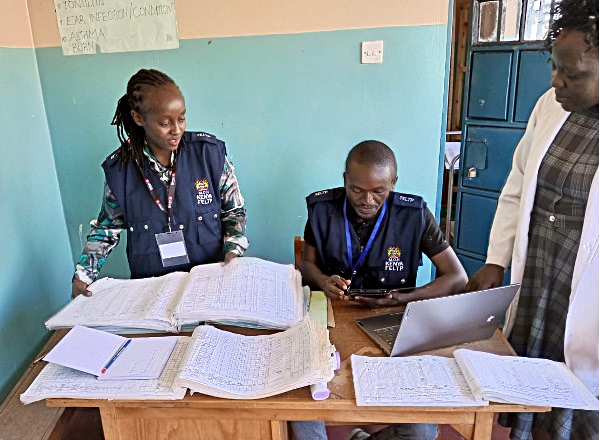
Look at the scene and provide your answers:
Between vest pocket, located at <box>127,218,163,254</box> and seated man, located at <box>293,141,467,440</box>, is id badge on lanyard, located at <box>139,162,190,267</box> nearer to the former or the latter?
vest pocket, located at <box>127,218,163,254</box>

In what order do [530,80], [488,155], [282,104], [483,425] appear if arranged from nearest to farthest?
1. [483,425]
2. [282,104]
3. [530,80]
4. [488,155]

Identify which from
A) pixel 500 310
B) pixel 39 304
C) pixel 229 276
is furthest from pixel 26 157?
pixel 500 310

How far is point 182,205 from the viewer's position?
1776 mm

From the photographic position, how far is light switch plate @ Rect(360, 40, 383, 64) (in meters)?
2.27

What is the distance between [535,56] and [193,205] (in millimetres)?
2037

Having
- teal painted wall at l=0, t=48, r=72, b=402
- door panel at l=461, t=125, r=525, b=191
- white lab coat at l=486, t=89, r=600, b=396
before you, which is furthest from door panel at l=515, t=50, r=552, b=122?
teal painted wall at l=0, t=48, r=72, b=402

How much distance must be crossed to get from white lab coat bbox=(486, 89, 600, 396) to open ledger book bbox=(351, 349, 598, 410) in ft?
0.41

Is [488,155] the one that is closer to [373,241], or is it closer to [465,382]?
[373,241]

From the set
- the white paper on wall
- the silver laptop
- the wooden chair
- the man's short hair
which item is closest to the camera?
the silver laptop

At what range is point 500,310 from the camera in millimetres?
1237

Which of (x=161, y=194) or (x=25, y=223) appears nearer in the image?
(x=161, y=194)

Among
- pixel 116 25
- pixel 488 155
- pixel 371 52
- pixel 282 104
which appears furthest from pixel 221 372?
pixel 488 155

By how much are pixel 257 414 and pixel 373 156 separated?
0.84 m

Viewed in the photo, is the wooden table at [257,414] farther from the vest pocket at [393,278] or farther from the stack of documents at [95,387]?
the vest pocket at [393,278]
